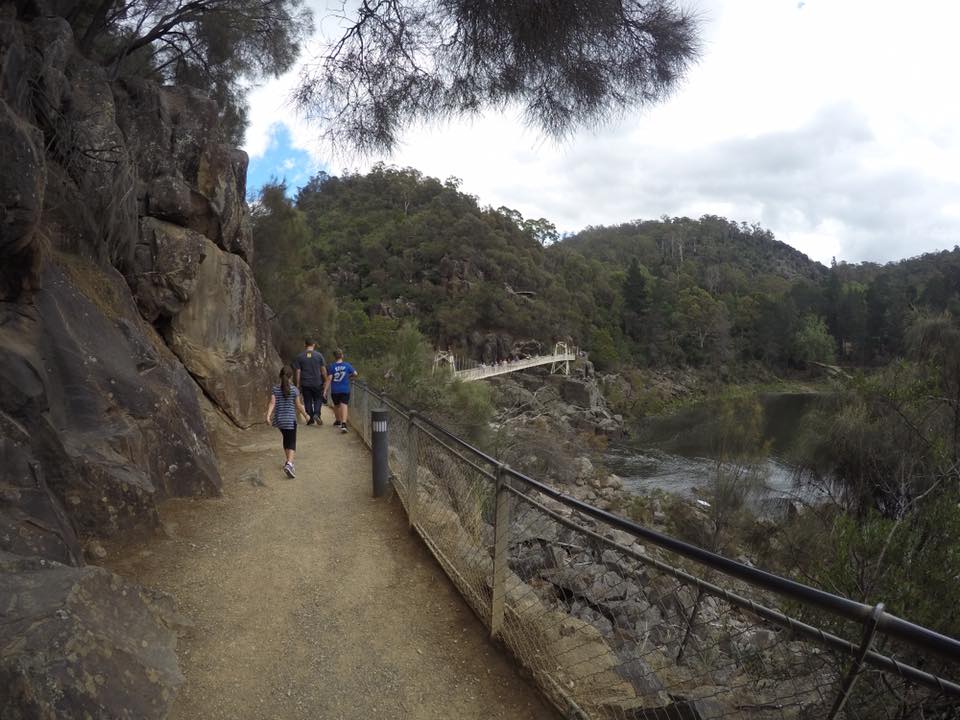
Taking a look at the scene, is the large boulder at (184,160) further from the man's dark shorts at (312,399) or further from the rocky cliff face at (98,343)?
the man's dark shorts at (312,399)

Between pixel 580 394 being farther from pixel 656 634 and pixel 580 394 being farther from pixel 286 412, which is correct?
pixel 286 412

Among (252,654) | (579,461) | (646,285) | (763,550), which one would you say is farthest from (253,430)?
(646,285)

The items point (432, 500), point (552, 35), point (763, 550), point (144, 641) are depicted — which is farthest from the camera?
point (763, 550)

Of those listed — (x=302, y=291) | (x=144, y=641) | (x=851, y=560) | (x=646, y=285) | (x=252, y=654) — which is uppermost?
(x=646, y=285)

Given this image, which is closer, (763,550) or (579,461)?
(763,550)

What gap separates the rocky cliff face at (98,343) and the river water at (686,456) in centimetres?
1700

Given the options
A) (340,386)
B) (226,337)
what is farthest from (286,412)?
(226,337)

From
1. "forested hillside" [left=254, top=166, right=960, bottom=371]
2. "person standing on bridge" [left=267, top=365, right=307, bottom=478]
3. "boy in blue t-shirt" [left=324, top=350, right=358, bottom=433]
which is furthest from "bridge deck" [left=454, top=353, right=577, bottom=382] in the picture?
"person standing on bridge" [left=267, top=365, right=307, bottom=478]

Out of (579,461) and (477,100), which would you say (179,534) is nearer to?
(477,100)

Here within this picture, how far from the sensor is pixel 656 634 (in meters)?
6.11

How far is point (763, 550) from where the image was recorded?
15.6 meters

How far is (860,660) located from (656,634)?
5.20m

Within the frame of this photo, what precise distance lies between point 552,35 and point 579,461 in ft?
71.3

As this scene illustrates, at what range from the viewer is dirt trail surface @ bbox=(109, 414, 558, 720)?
2.80m
